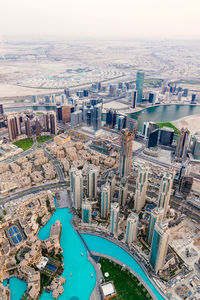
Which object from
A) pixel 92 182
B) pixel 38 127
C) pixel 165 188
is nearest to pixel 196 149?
pixel 165 188

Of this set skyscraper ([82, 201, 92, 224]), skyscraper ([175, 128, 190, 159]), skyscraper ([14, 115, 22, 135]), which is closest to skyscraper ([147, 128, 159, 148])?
skyscraper ([175, 128, 190, 159])

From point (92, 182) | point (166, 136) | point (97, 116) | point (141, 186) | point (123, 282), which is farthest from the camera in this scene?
point (97, 116)

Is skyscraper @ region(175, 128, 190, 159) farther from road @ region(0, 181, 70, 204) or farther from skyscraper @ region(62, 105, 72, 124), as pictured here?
skyscraper @ region(62, 105, 72, 124)

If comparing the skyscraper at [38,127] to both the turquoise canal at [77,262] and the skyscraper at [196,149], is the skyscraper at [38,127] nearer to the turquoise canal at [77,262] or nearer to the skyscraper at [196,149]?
the turquoise canal at [77,262]

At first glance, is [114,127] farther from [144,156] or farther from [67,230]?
[67,230]

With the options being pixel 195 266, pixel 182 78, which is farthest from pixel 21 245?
pixel 182 78

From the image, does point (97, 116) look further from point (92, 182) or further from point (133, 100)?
point (92, 182)

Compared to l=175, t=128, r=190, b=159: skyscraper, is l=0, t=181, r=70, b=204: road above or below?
below
